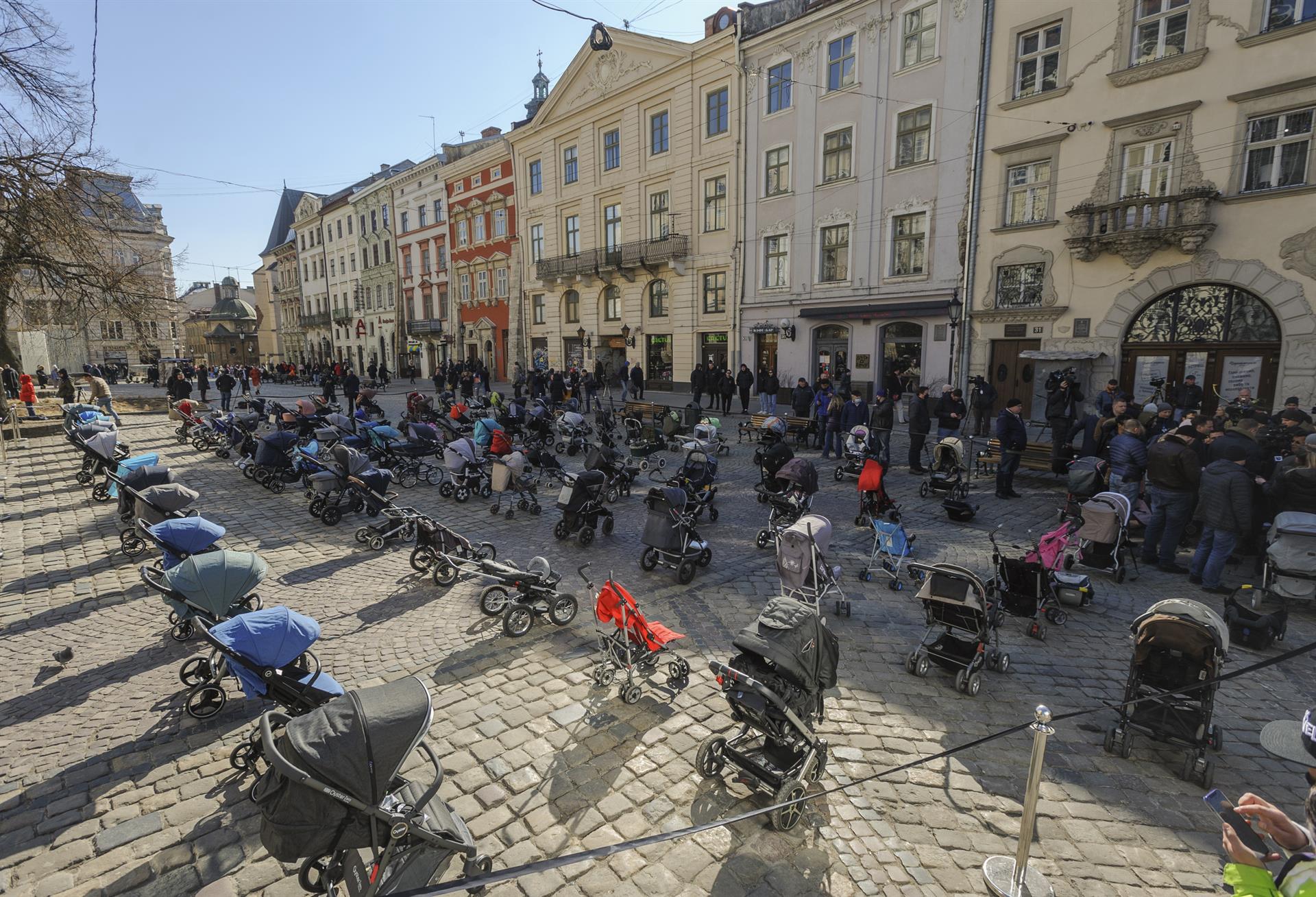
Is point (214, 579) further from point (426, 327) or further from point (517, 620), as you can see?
point (426, 327)

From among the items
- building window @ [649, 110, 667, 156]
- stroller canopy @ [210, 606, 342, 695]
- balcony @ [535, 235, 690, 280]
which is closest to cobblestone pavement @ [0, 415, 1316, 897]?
stroller canopy @ [210, 606, 342, 695]

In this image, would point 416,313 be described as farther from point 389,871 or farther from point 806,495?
point 389,871

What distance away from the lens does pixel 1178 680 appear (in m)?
4.71

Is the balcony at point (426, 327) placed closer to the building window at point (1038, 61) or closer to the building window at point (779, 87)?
the building window at point (779, 87)

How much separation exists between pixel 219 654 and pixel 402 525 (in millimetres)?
3709

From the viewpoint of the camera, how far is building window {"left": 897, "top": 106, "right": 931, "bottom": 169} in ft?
67.0

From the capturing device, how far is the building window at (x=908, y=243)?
68.5 feet

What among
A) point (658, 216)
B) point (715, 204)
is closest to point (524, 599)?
point (715, 204)

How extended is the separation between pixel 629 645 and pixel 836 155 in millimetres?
22095

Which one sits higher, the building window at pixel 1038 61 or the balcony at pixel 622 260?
the building window at pixel 1038 61

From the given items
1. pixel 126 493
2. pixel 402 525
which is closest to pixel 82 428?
pixel 126 493

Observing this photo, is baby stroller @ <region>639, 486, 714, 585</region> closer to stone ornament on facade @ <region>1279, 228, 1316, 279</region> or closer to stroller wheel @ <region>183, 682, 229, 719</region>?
stroller wheel @ <region>183, 682, 229, 719</region>

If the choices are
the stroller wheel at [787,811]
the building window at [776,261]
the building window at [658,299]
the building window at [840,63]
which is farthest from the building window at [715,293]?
the stroller wheel at [787,811]

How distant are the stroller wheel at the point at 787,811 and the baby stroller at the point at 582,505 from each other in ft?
19.1
